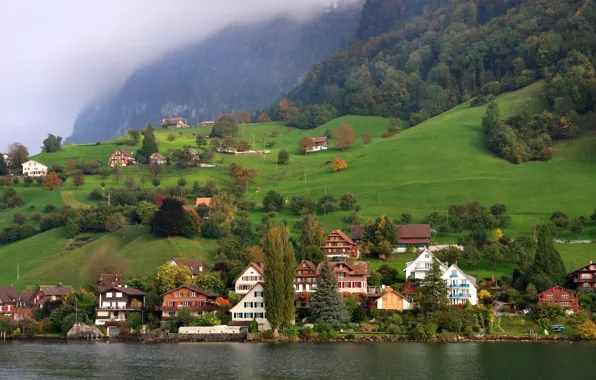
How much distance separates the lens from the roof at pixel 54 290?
101 meters

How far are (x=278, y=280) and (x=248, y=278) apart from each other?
46.0 feet

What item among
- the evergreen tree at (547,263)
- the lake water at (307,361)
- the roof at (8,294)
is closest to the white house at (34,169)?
the roof at (8,294)

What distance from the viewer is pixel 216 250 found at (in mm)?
113000

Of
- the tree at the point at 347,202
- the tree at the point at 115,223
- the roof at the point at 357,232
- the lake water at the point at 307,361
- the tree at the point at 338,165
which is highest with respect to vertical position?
the tree at the point at 338,165

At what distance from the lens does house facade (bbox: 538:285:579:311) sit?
88250 millimetres

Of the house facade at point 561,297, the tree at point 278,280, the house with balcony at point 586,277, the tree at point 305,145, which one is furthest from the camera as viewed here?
the tree at point 305,145

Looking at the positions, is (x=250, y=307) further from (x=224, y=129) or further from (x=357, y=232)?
(x=224, y=129)

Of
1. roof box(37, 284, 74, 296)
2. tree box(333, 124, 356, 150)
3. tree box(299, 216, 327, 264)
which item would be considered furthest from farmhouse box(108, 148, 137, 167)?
roof box(37, 284, 74, 296)

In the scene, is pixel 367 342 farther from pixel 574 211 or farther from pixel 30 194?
pixel 30 194

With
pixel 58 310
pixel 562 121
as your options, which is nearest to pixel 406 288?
pixel 58 310

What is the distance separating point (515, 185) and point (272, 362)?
8107 centimetres

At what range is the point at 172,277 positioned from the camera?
3873 inches

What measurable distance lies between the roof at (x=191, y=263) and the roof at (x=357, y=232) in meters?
21.5

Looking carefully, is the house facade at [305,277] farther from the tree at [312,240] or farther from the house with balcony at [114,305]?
the house with balcony at [114,305]
